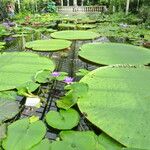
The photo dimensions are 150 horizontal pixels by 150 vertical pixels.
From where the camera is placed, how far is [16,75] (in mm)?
2424

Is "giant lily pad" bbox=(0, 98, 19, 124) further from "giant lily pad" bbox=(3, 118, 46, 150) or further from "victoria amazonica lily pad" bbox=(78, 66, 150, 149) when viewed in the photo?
"victoria amazonica lily pad" bbox=(78, 66, 150, 149)

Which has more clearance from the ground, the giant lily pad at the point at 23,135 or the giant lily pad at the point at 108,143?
the giant lily pad at the point at 23,135

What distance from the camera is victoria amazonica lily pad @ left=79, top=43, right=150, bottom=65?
302 centimetres

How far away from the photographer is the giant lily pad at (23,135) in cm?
135

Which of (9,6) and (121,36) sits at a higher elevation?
(9,6)

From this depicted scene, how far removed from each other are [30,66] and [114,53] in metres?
1.24

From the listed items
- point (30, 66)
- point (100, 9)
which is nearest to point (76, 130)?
point (30, 66)

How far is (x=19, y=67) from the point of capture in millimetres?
2668

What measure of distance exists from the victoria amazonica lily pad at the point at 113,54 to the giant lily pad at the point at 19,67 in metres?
0.62

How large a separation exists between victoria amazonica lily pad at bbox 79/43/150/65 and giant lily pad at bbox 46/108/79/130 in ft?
4.27

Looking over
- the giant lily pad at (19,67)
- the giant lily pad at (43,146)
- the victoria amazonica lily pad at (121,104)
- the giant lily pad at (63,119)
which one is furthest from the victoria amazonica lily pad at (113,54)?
the giant lily pad at (43,146)

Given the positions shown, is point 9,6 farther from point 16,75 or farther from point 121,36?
point 16,75

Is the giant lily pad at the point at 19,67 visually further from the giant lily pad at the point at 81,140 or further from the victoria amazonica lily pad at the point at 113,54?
the giant lily pad at the point at 81,140

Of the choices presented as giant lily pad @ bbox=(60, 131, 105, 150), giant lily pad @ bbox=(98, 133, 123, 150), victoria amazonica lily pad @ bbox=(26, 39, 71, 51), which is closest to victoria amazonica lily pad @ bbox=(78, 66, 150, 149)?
giant lily pad @ bbox=(98, 133, 123, 150)
